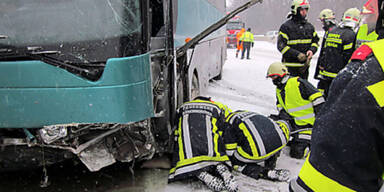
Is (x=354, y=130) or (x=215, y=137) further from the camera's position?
(x=215, y=137)

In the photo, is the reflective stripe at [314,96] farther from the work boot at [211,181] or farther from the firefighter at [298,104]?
the work boot at [211,181]

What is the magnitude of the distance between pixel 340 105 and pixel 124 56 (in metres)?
1.68

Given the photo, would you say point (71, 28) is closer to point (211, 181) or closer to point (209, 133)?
point (209, 133)

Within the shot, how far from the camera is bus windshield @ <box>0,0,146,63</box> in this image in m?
2.31

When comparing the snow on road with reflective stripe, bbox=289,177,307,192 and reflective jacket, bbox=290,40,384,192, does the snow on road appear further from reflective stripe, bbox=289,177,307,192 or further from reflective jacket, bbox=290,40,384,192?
reflective jacket, bbox=290,40,384,192

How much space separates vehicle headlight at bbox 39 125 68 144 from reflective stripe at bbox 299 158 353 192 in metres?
1.89

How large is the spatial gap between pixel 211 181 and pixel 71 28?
1.95 meters

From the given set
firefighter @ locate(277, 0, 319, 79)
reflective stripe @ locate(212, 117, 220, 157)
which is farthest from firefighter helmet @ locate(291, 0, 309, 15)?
reflective stripe @ locate(212, 117, 220, 157)

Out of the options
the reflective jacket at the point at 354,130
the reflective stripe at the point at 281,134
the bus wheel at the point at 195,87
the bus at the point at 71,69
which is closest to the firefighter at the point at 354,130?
the reflective jacket at the point at 354,130

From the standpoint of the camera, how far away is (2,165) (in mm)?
3039

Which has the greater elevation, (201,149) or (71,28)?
(71,28)

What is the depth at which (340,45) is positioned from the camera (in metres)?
4.84

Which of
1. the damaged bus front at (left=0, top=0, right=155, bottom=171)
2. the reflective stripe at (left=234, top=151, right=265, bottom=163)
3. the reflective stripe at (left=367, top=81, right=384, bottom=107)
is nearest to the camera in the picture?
the reflective stripe at (left=367, top=81, right=384, bottom=107)

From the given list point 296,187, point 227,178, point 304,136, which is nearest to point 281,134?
point 304,136
